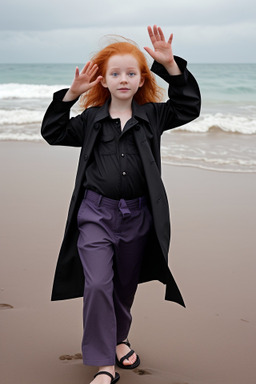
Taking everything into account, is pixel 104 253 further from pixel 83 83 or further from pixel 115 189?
pixel 83 83

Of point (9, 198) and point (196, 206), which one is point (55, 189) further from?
point (196, 206)

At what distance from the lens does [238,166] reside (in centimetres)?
759

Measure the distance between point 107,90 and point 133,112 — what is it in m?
0.28

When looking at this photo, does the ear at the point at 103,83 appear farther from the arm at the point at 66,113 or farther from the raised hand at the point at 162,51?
the raised hand at the point at 162,51

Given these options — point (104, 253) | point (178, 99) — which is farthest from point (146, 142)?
point (104, 253)

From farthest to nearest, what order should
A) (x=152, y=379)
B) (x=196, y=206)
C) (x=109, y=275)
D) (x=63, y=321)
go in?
(x=196, y=206) → (x=63, y=321) → (x=152, y=379) → (x=109, y=275)

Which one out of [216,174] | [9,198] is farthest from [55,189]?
[216,174]

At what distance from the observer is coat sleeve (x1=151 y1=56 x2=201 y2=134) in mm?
2875

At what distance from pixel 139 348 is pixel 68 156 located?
508 cm

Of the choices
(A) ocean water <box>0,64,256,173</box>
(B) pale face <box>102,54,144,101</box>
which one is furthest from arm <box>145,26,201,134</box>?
(A) ocean water <box>0,64,256,173</box>

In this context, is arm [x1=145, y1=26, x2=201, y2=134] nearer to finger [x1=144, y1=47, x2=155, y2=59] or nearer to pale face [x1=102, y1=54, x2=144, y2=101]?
finger [x1=144, y1=47, x2=155, y2=59]

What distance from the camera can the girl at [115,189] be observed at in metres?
2.71

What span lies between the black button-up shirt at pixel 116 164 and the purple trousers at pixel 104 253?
0.05 metres

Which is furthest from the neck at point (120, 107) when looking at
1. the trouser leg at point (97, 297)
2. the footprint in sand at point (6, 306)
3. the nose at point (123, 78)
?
the footprint in sand at point (6, 306)
